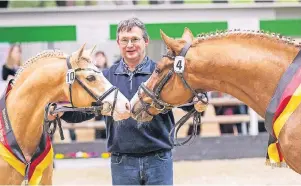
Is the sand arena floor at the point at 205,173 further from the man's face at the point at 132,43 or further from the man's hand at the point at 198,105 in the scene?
the man's face at the point at 132,43

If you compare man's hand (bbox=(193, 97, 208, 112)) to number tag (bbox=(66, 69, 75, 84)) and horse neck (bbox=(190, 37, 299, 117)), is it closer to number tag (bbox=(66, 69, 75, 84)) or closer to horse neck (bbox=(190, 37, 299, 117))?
horse neck (bbox=(190, 37, 299, 117))

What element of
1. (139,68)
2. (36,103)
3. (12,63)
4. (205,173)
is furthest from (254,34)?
(12,63)

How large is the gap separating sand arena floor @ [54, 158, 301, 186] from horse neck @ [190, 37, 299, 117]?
320cm

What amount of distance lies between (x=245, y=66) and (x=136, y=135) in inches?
29.6

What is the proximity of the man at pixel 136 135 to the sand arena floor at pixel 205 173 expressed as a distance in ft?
9.96

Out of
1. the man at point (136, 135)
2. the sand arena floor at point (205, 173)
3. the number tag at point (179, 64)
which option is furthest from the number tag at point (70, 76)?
the sand arena floor at point (205, 173)

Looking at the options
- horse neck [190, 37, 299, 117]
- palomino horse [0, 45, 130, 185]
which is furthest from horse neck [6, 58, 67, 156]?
horse neck [190, 37, 299, 117]

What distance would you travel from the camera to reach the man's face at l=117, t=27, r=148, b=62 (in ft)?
10.7

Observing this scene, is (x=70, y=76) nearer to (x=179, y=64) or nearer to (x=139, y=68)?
(x=139, y=68)

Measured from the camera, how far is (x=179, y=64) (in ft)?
9.77

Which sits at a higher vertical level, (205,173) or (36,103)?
(36,103)

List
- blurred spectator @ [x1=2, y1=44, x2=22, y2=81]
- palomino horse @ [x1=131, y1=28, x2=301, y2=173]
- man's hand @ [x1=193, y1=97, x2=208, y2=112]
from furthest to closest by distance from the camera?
blurred spectator @ [x1=2, y1=44, x2=22, y2=81] → man's hand @ [x1=193, y1=97, x2=208, y2=112] → palomino horse @ [x1=131, y1=28, x2=301, y2=173]

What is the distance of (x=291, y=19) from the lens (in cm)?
838

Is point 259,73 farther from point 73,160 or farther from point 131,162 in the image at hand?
point 73,160
